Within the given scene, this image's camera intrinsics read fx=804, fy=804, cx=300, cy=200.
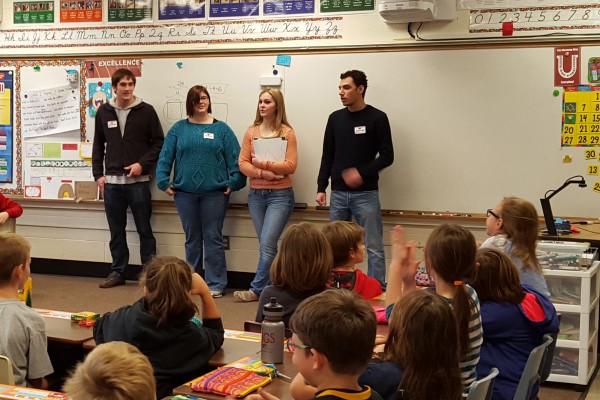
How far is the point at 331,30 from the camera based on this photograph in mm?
6613

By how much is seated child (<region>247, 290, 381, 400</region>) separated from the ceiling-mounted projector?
14.1ft

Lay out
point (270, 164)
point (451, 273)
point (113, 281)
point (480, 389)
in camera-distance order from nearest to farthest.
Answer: point (480, 389)
point (451, 273)
point (270, 164)
point (113, 281)

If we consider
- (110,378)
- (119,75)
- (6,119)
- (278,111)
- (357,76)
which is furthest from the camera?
(6,119)

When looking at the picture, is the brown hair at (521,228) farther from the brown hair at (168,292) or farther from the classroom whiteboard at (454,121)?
the classroom whiteboard at (454,121)

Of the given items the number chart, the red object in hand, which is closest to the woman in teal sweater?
the red object in hand

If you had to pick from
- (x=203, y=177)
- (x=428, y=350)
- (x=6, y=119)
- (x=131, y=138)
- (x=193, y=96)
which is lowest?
(x=428, y=350)

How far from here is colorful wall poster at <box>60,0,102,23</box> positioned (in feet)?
24.4

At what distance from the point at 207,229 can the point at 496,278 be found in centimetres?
403

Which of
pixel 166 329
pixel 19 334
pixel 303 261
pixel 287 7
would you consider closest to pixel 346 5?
pixel 287 7

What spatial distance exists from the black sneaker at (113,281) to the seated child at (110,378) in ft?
18.4

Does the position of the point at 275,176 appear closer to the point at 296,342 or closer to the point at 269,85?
the point at 269,85

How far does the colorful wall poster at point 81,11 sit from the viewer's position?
7.44 meters

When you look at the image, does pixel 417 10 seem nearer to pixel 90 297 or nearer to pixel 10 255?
pixel 90 297

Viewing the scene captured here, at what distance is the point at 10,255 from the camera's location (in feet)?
10.4
